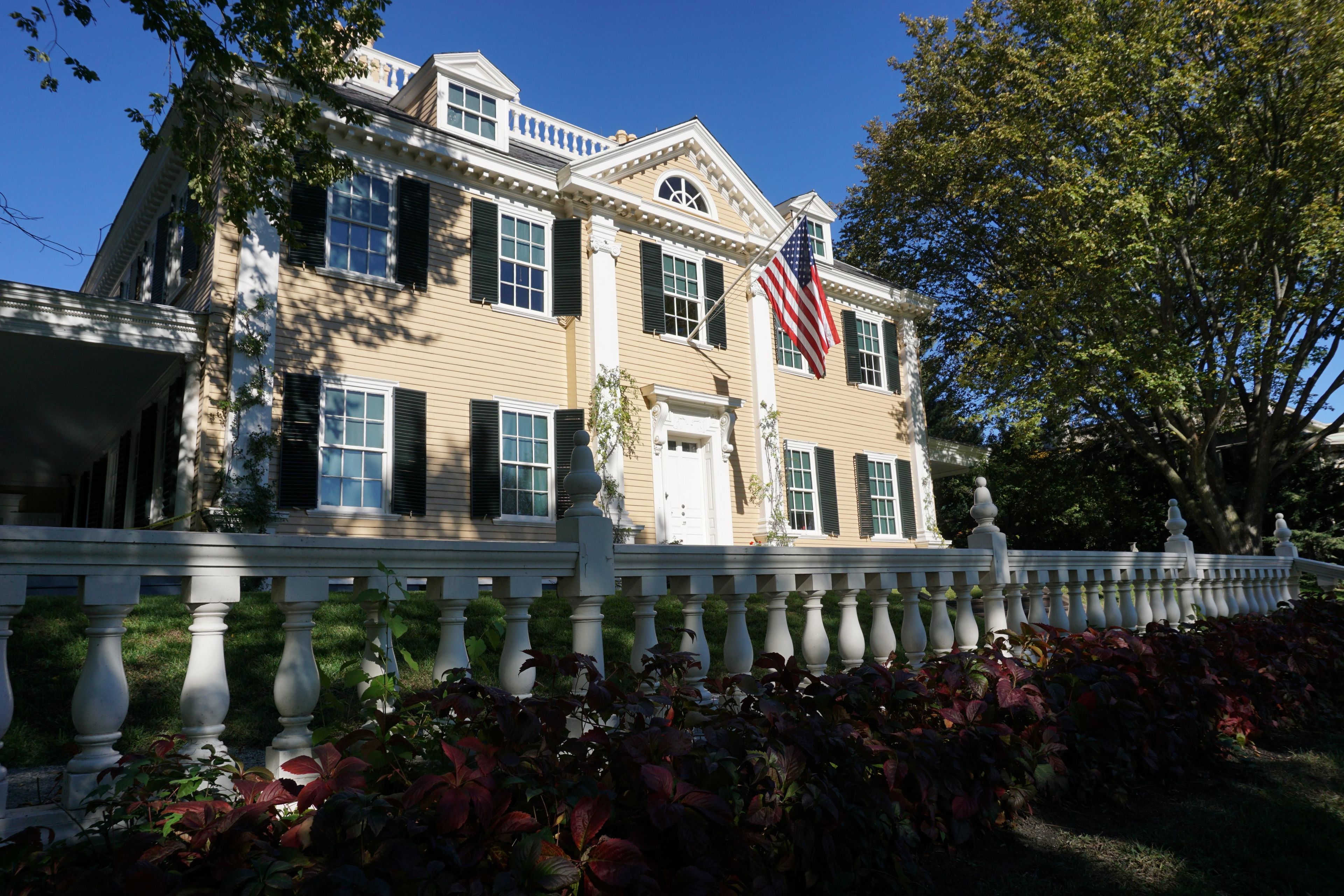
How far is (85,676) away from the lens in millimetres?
2156

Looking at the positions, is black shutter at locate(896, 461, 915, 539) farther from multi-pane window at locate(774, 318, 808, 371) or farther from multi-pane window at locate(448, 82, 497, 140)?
multi-pane window at locate(448, 82, 497, 140)

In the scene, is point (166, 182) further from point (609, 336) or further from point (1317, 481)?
point (1317, 481)

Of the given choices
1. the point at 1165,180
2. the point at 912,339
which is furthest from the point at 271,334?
the point at 1165,180

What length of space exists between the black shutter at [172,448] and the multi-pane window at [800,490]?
994cm

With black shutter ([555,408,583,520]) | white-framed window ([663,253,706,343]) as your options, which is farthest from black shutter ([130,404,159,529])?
white-framed window ([663,253,706,343])

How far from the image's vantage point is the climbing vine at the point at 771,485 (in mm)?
14633

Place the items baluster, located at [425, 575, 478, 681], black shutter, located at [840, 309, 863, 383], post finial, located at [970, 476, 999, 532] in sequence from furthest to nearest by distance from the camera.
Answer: black shutter, located at [840, 309, 863, 383] < post finial, located at [970, 476, 999, 532] < baluster, located at [425, 575, 478, 681]

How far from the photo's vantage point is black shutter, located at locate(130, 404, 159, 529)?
1203cm

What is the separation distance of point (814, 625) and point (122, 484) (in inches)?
582

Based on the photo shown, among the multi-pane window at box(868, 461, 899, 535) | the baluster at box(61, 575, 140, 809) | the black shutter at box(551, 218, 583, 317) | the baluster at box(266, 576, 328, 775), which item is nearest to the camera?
the baluster at box(61, 575, 140, 809)

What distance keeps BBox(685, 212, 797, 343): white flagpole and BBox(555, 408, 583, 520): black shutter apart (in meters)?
2.77

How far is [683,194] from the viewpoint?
15.3 m

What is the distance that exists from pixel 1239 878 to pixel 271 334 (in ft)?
36.1

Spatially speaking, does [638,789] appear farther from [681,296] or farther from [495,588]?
[681,296]
